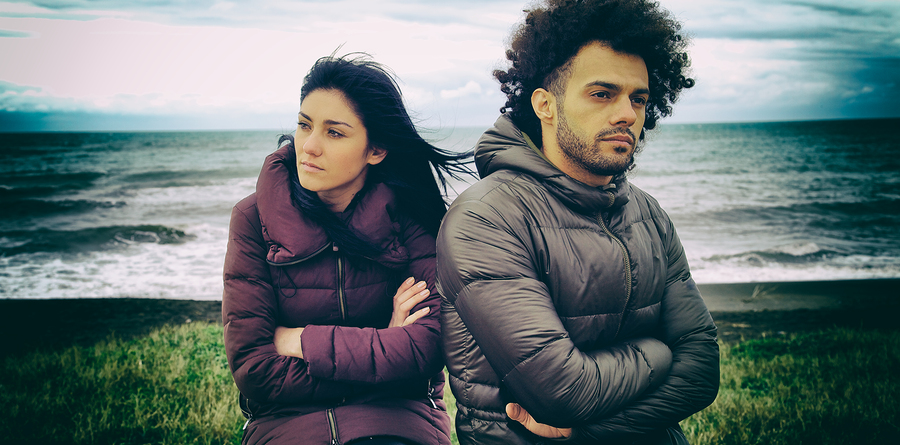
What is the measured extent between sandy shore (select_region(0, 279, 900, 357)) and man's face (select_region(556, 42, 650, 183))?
199 inches

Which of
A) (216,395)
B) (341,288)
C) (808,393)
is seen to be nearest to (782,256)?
(808,393)

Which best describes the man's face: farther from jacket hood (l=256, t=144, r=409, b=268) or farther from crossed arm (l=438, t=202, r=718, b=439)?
jacket hood (l=256, t=144, r=409, b=268)

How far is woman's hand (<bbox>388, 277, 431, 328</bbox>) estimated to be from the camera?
2.23m

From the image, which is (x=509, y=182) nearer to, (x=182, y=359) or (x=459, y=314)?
(x=459, y=314)

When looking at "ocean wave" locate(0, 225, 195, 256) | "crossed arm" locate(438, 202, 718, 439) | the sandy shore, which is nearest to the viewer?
"crossed arm" locate(438, 202, 718, 439)

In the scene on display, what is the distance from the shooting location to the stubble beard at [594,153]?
77.9 inches

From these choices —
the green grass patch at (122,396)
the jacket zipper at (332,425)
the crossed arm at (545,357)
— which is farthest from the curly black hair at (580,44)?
the green grass patch at (122,396)

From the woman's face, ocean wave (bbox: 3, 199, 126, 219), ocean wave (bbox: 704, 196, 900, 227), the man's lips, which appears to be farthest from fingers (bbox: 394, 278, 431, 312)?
ocean wave (bbox: 3, 199, 126, 219)

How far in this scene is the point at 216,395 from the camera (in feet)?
12.9

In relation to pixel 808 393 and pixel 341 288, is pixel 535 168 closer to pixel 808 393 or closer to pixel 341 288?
pixel 341 288

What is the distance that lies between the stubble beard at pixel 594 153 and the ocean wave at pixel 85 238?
14.2 m

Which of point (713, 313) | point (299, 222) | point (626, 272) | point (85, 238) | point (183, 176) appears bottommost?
point (85, 238)

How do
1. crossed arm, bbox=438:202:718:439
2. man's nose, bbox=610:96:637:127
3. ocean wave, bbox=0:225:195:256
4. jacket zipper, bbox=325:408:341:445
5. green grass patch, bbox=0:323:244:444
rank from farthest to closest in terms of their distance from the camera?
ocean wave, bbox=0:225:195:256 < green grass patch, bbox=0:323:244:444 < jacket zipper, bbox=325:408:341:445 < man's nose, bbox=610:96:637:127 < crossed arm, bbox=438:202:718:439

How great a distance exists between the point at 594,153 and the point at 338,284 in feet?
4.20
